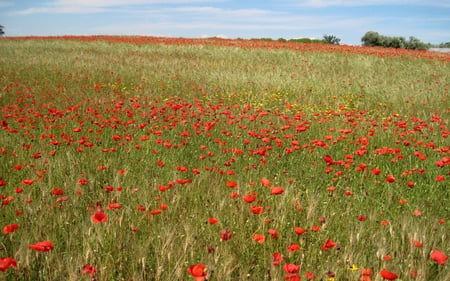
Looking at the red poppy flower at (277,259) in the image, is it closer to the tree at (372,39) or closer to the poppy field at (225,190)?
the poppy field at (225,190)

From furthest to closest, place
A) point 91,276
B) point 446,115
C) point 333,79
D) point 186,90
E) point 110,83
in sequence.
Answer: point 333,79 < point 110,83 < point 186,90 < point 446,115 < point 91,276

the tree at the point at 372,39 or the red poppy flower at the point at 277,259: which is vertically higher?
the tree at the point at 372,39

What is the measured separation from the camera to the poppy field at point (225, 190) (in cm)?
197

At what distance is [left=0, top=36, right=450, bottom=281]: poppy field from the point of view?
197 centimetres

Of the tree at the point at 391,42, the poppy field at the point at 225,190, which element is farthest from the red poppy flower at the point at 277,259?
the tree at the point at 391,42

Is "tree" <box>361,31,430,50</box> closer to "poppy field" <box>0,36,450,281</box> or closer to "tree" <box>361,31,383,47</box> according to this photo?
"tree" <box>361,31,383,47</box>

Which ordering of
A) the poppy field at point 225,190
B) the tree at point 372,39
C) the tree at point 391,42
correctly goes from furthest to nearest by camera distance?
the tree at point 372,39, the tree at point 391,42, the poppy field at point 225,190

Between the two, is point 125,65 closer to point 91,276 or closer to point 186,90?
point 186,90

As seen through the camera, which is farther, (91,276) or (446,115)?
(446,115)

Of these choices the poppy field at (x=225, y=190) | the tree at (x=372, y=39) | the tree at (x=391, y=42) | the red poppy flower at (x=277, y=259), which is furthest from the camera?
the tree at (x=372, y=39)

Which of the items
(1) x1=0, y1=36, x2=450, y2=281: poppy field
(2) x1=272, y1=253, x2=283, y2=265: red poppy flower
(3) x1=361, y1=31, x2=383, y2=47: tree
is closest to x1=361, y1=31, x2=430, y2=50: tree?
(3) x1=361, y1=31, x2=383, y2=47: tree

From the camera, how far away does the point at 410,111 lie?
799 cm

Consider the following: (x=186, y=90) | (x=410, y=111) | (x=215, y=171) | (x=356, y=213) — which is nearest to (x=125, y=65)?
(x=186, y=90)

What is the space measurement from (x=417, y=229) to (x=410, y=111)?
6631 mm
